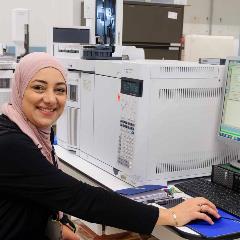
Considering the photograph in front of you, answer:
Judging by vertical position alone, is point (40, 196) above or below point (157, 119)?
below

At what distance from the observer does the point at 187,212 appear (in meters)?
1.29

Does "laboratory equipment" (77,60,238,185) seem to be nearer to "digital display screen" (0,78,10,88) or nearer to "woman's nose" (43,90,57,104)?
"woman's nose" (43,90,57,104)

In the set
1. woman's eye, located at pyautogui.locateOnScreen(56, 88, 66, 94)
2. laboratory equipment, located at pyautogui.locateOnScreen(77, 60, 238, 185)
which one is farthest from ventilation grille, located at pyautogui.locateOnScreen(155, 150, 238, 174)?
woman's eye, located at pyautogui.locateOnScreen(56, 88, 66, 94)

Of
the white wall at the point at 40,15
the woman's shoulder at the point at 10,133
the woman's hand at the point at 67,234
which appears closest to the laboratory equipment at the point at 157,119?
the woman's hand at the point at 67,234

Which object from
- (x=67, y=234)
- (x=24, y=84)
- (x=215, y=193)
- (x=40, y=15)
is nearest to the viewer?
(x=24, y=84)

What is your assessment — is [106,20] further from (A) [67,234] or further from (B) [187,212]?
(B) [187,212]

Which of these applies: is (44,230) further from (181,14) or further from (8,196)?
(181,14)

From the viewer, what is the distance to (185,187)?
1.58 metres

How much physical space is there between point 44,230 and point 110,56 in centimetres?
94

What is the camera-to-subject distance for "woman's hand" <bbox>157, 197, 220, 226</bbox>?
126 centimetres

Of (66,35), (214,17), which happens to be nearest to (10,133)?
(66,35)

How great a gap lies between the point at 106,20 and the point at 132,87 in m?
1.09

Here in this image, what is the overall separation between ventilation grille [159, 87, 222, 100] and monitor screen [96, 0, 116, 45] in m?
0.96

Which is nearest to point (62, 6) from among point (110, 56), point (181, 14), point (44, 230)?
point (181, 14)
